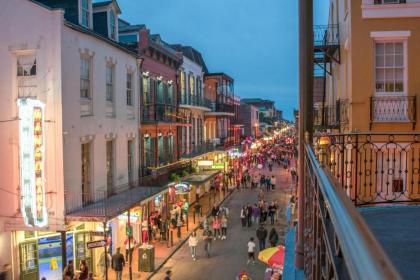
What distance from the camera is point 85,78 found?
18891 millimetres

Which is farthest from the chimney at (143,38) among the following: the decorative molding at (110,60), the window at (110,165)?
the window at (110,165)

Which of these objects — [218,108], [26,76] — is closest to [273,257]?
[26,76]

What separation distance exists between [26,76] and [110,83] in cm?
495

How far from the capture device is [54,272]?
17641mm

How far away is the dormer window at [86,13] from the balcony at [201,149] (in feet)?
50.5

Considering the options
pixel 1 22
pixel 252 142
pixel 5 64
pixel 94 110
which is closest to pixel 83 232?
pixel 94 110

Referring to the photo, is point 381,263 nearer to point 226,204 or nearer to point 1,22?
point 1,22

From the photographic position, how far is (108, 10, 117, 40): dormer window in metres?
22.2

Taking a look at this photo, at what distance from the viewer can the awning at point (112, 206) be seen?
16.8m

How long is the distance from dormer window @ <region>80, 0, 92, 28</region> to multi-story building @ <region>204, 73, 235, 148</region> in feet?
79.5

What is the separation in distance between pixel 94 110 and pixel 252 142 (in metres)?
53.2

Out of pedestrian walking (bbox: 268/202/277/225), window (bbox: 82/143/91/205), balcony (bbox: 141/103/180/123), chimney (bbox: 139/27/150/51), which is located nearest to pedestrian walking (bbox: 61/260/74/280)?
window (bbox: 82/143/91/205)

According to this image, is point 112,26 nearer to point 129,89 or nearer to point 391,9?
point 129,89

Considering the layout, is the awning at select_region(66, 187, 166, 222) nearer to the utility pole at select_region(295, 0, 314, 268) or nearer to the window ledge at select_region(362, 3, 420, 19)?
the window ledge at select_region(362, 3, 420, 19)
